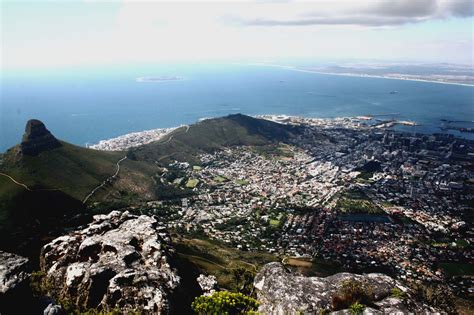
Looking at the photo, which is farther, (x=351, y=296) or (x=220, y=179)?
(x=220, y=179)

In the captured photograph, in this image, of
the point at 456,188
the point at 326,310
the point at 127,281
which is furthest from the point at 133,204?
the point at 456,188

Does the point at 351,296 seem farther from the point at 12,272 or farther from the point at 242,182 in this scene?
the point at 242,182

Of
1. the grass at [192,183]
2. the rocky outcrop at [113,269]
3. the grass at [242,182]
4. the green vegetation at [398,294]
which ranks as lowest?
the grass at [242,182]

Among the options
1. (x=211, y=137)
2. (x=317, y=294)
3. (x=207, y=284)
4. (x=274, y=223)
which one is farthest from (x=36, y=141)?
(x=317, y=294)

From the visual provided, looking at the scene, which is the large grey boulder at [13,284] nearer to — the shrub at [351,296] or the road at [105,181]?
the shrub at [351,296]

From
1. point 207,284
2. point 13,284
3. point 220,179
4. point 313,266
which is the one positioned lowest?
point 313,266

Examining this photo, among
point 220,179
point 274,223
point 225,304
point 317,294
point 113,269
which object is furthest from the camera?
point 220,179

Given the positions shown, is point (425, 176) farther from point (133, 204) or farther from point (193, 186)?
point (133, 204)

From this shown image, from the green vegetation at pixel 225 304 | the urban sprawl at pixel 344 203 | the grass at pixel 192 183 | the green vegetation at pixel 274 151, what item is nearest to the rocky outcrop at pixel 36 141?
the urban sprawl at pixel 344 203

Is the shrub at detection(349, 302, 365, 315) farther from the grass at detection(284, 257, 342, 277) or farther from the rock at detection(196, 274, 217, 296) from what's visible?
the grass at detection(284, 257, 342, 277)
